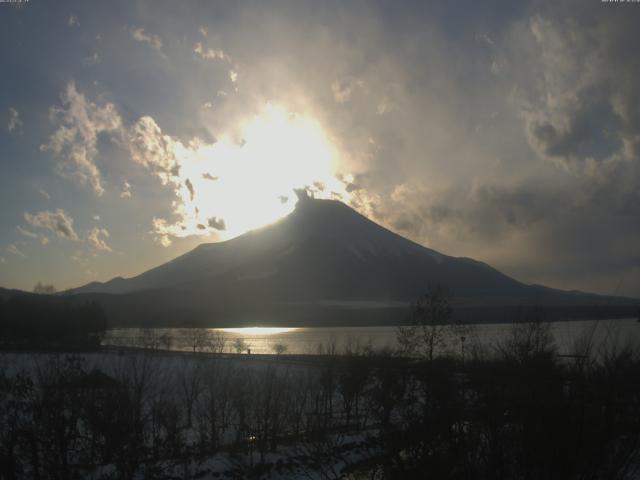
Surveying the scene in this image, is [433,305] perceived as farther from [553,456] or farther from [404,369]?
[553,456]

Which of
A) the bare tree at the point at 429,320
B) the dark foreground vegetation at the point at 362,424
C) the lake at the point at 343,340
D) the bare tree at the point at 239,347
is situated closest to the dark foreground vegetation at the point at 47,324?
the lake at the point at 343,340

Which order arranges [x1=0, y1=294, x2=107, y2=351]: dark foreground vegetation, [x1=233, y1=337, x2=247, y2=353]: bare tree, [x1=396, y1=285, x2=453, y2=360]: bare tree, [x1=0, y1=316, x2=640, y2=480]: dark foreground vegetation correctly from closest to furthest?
[x1=0, y1=316, x2=640, y2=480]: dark foreground vegetation
[x1=396, y1=285, x2=453, y2=360]: bare tree
[x1=0, y1=294, x2=107, y2=351]: dark foreground vegetation
[x1=233, y1=337, x2=247, y2=353]: bare tree

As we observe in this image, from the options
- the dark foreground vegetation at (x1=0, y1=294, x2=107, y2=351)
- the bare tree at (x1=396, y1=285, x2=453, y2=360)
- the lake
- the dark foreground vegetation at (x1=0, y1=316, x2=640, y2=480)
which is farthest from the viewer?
the dark foreground vegetation at (x1=0, y1=294, x2=107, y2=351)

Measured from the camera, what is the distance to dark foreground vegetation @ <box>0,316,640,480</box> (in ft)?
17.5

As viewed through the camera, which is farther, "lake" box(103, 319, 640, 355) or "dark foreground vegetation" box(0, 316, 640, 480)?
"lake" box(103, 319, 640, 355)

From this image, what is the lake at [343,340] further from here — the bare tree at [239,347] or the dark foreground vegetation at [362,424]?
the dark foreground vegetation at [362,424]

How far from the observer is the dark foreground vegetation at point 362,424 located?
5328 millimetres

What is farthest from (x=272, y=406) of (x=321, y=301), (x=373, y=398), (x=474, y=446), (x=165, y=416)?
(x=321, y=301)

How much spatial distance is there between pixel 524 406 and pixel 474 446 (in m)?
0.73

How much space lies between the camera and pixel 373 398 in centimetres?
2433

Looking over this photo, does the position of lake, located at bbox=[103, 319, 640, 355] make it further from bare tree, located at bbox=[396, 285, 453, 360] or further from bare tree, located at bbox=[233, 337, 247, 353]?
bare tree, located at bbox=[396, 285, 453, 360]

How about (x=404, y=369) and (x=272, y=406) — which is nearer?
(x=272, y=406)

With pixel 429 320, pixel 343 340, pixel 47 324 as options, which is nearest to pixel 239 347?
pixel 343 340

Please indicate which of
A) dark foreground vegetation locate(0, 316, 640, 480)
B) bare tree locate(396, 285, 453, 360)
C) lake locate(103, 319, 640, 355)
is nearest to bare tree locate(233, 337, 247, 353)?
lake locate(103, 319, 640, 355)
